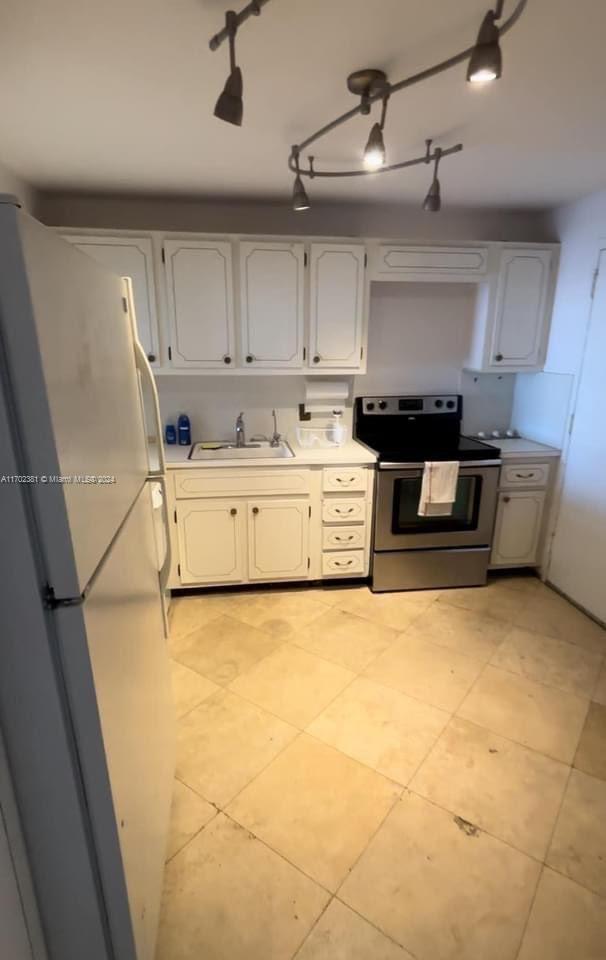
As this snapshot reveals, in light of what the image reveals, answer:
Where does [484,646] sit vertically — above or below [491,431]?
below

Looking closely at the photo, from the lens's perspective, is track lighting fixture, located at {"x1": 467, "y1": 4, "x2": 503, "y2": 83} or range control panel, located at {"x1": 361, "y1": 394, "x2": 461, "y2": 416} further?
range control panel, located at {"x1": 361, "y1": 394, "x2": 461, "y2": 416}

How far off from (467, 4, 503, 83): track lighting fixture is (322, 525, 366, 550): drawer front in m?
2.40

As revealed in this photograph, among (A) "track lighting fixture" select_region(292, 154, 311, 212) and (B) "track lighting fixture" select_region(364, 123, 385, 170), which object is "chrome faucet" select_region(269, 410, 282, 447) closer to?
(A) "track lighting fixture" select_region(292, 154, 311, 212)

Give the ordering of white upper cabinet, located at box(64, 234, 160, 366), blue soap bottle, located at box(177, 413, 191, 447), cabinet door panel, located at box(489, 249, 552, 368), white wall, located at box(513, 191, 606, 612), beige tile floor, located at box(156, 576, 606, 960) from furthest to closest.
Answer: blue soap bottle, located at box(177, 413, 191, 447) → cabinet door panel, located at box(489, 249, 552, 368) → white wall, located at box(513, 191, 606, 612) → white upper cabinet, located at box(64, 234, 160, 366) → beige tile floor, located at box(156, 576, 606, 960)

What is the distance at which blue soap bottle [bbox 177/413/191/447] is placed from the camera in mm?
3236

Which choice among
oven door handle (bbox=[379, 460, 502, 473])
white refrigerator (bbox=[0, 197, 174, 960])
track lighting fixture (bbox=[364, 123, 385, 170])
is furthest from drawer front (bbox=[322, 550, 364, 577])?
track lighting fixture (bbox=[364, 123, 385, 170])

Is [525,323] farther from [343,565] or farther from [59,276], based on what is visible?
[59,276]

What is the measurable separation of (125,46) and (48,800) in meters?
1.85

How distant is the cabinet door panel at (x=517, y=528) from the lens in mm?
3244

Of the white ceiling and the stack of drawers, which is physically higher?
the white ceiling

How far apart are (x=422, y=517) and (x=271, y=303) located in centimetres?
160

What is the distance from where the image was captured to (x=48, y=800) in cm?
93

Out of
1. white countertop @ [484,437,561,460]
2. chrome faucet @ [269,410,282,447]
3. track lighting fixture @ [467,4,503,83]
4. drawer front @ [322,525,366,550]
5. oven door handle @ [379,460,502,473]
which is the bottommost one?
drawer front @ [322,525,366,550]

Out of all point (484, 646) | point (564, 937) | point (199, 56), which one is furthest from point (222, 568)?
point (199, 56)
